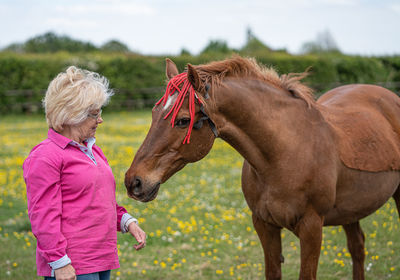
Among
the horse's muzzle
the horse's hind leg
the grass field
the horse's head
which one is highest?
the horse's head

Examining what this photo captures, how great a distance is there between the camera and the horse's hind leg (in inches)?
171

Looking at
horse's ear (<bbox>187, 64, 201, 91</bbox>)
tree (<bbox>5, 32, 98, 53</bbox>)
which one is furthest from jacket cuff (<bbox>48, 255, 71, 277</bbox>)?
tree (<bbox>5, 32, 98, 53</bbox>)

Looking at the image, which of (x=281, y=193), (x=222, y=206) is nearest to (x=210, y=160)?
(x=222, y=206)

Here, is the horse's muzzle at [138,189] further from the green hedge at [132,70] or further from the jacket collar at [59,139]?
the green hedge at [132,70]

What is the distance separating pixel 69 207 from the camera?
2.31 meters

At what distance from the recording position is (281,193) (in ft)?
10.1

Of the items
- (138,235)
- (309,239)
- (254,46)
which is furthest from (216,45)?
(138,235)

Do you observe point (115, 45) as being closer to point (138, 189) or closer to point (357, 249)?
point (357, 249)

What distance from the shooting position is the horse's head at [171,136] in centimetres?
265

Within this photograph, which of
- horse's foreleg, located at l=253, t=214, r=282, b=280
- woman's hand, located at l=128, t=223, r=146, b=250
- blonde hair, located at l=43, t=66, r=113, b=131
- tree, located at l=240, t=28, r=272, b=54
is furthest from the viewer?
tree, located at l=240, t=28, r=272, b=54

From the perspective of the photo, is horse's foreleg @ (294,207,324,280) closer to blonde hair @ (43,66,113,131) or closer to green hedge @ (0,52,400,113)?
blonde hair @ (43,66,113,131)

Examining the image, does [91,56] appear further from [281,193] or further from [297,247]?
[281,193]

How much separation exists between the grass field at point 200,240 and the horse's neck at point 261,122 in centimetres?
219

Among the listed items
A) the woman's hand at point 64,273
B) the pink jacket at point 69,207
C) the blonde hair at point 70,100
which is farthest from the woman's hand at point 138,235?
the blonde hair at point 70,100
